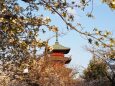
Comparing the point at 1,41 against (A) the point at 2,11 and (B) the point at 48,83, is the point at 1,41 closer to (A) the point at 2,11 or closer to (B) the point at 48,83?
(A) the point at 2,11

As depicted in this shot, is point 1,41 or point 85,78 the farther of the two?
point 85,78

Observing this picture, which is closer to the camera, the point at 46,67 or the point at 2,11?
the point at 2,11

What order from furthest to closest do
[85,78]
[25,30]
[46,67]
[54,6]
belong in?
[85,78], [46,67], [25,30], [54,6]

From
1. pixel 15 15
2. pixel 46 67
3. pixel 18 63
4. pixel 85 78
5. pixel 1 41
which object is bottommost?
pixel 85 78

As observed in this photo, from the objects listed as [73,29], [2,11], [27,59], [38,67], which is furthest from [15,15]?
[38,67]

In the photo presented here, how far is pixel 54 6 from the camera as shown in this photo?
9.28 m

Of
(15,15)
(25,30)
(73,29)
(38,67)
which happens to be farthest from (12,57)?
(38,67)

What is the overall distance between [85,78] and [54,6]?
1487 inches

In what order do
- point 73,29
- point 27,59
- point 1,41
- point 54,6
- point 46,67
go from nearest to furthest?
1. point 73,29
2. point 54,6
3. point 1,41
4. point 27,59
5. point 46,67

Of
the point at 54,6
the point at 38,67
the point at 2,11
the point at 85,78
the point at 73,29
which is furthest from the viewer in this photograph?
the point at 85,78

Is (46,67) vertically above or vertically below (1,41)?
below

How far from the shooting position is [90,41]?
8.18 metres

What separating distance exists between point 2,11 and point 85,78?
121 feet

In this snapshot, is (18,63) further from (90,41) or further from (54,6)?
(90,41)
